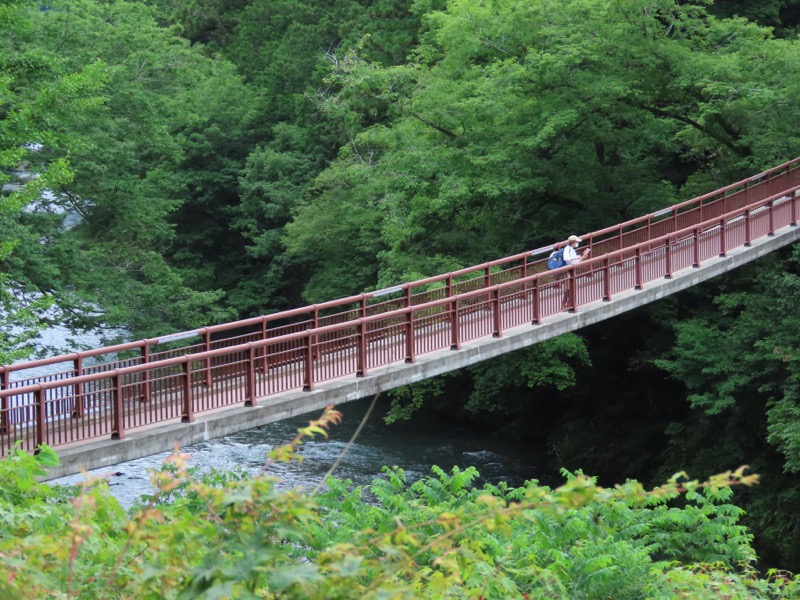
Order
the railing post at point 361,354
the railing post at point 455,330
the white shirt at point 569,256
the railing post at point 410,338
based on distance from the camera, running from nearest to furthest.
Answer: the railing post at point 361,354, the railing post at point 410,338, the railing post at point 455,330, the white shirt at point 569,256

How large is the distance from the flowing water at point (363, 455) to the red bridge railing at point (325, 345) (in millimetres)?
2701

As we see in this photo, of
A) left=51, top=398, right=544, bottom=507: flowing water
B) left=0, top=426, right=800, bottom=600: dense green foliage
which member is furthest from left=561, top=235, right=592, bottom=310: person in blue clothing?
left=51, top=398, right=544, bottom=507: flowing water

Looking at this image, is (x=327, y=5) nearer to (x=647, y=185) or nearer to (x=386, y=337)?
(x=647, y=185)

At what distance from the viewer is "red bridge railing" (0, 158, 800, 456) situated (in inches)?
468

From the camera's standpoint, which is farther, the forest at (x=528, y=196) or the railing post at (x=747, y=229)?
the forest at (x=528, y=196)

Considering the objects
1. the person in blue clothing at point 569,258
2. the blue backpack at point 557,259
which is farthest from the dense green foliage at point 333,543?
the blue backpack at point 557,259

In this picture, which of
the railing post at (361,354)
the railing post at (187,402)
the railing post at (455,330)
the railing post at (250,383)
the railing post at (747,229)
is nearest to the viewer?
the railing post at (187,402)

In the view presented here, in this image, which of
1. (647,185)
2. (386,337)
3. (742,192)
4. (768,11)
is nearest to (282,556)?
(386,337)

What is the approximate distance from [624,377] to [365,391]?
13.6 meters

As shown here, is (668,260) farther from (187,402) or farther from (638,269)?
(187,402)

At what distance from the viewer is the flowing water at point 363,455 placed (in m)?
21.8

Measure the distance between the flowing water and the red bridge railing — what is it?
8.86 feet

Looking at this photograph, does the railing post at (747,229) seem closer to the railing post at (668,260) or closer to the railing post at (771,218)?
the railing post at (771,218)

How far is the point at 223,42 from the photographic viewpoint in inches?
1843
